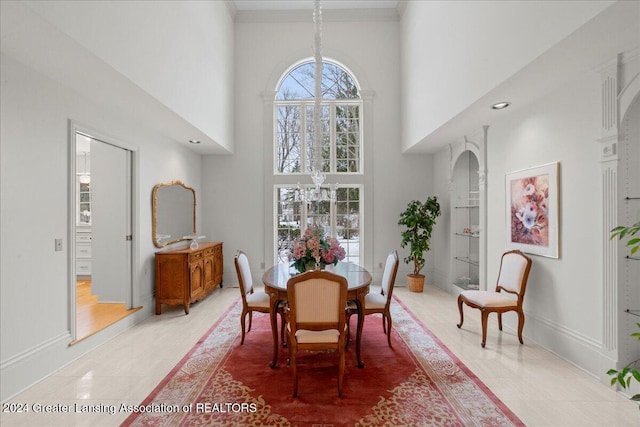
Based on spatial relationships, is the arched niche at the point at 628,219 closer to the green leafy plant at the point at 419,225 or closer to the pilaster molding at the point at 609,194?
the pilaster molding at the point at 609,194

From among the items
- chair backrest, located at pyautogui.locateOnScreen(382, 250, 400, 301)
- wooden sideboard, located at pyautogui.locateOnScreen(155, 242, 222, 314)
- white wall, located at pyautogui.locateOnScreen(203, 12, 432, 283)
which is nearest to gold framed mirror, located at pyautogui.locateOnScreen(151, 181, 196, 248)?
wooden sideboard, located at pyautogui.locateOnScreen(155, 242, 222, 314)

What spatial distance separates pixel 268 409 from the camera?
89.4 inches

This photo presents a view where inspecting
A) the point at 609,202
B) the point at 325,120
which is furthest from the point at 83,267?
the point at 609,202

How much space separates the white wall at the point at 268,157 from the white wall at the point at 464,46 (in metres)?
0.40

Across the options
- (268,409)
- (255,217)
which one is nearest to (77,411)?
(268,409)

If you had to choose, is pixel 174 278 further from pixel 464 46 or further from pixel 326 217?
pixel 464 46

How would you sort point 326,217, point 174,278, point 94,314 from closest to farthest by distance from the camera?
point 94,314 → point 174,278 → point 326,217

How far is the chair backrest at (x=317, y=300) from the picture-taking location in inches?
93.3

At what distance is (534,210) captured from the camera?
3.48 meters

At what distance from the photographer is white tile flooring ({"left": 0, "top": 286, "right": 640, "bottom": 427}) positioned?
86.5 inches

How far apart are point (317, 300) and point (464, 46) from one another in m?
3.36

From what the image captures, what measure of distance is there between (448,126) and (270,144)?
3381 millimetres

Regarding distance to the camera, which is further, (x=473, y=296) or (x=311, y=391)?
(x=473, y=296)

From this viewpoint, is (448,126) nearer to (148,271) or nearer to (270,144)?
(270,144)
